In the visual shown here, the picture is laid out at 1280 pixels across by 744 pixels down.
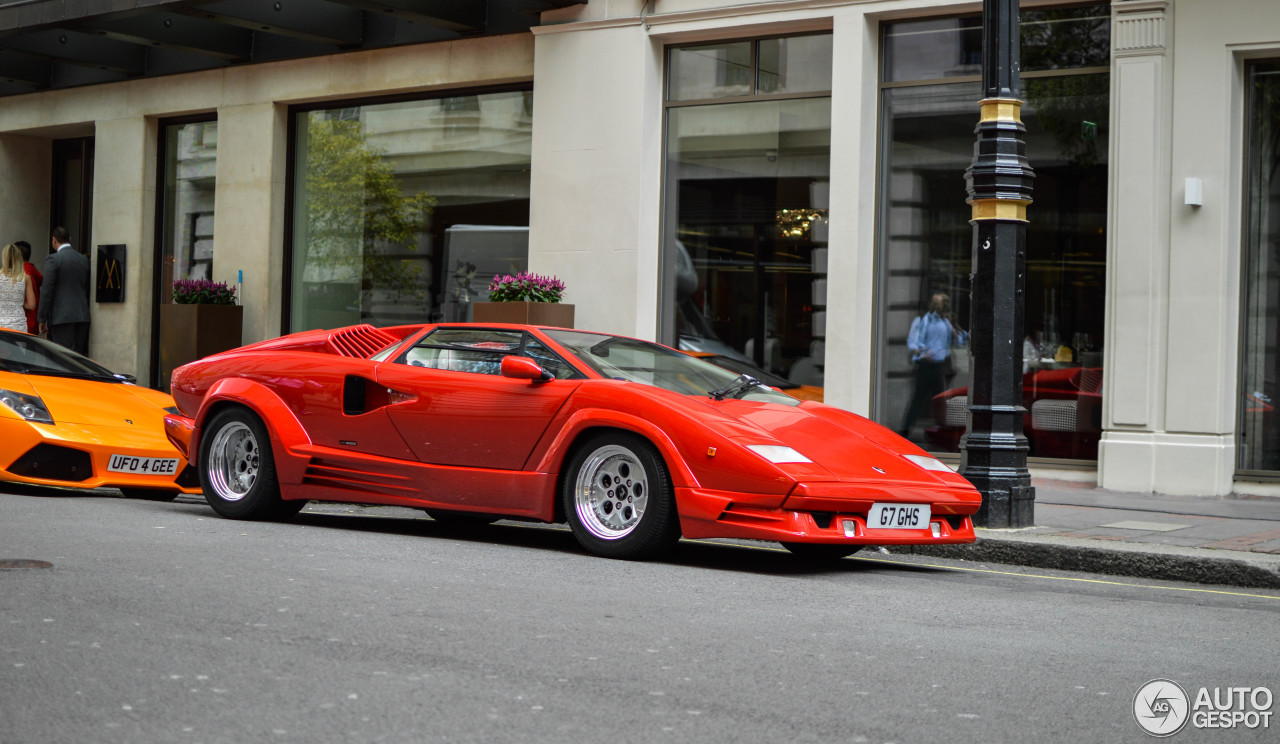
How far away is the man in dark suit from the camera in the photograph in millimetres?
17359

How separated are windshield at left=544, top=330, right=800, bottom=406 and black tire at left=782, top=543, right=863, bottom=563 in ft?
2.66

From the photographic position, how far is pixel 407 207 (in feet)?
54.5

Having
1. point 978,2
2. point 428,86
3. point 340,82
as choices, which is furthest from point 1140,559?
point 340,82

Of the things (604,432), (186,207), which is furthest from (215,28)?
(604,432)

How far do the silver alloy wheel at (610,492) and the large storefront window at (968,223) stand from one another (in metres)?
6.24

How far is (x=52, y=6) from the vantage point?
1623cm

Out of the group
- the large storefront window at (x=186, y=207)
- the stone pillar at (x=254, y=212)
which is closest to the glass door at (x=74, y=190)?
the large storefront window at (x=186, y=207)

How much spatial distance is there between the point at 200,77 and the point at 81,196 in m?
3.58

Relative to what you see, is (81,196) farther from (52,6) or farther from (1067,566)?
(1067,566)

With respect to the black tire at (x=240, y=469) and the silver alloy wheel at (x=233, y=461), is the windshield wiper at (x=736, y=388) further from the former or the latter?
the silver alloy wheel at (x=233, y=461)

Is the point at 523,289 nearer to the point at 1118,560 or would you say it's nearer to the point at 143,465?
the point at 143,465

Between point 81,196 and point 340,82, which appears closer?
point 340,82

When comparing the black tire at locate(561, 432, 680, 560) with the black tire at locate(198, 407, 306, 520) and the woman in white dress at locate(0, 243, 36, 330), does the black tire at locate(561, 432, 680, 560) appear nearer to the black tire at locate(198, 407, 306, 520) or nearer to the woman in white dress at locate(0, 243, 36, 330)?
the black tire at locate(198, 407, 306, 520)

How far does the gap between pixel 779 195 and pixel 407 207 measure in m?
5.07
